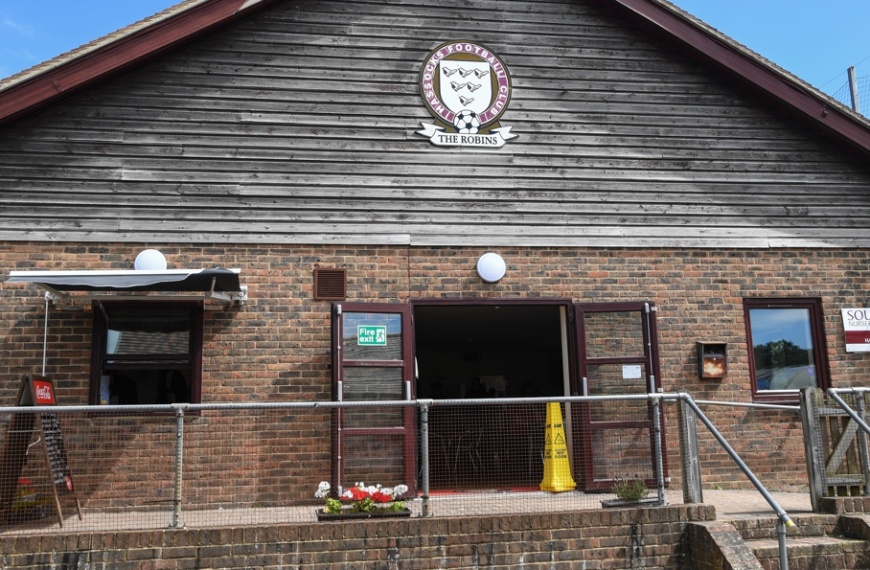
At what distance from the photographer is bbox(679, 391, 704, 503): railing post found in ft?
27.3

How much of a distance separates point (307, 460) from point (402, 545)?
2.36 m

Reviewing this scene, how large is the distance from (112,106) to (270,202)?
7.08 ft

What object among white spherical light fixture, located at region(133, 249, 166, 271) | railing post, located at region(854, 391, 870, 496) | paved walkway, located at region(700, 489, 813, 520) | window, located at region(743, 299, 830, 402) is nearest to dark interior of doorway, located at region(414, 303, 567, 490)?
paved walkway, located at region(700, 489, 813, 520)

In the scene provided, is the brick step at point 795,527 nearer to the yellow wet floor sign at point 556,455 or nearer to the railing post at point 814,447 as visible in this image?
the railing post at point 814,447

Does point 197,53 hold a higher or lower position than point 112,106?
higher

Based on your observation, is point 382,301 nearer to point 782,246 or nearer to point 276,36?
point 276,36

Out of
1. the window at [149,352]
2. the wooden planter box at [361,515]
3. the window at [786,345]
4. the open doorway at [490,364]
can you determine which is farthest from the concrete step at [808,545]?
the open doorway at [490,364]

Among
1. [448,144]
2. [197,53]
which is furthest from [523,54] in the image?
[197,53]

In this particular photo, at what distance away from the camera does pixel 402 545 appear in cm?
764

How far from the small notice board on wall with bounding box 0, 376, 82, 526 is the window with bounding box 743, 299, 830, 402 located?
26.3 ft

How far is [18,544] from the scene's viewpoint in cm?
716

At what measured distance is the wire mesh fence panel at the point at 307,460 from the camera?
7895 millimetres

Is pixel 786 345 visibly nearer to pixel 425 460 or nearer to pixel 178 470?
pixel 425 460

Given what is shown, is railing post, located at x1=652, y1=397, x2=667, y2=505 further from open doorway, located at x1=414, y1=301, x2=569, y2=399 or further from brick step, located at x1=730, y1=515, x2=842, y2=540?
open doorway, located at x1=414, y1=301, x2=569, y2=399
